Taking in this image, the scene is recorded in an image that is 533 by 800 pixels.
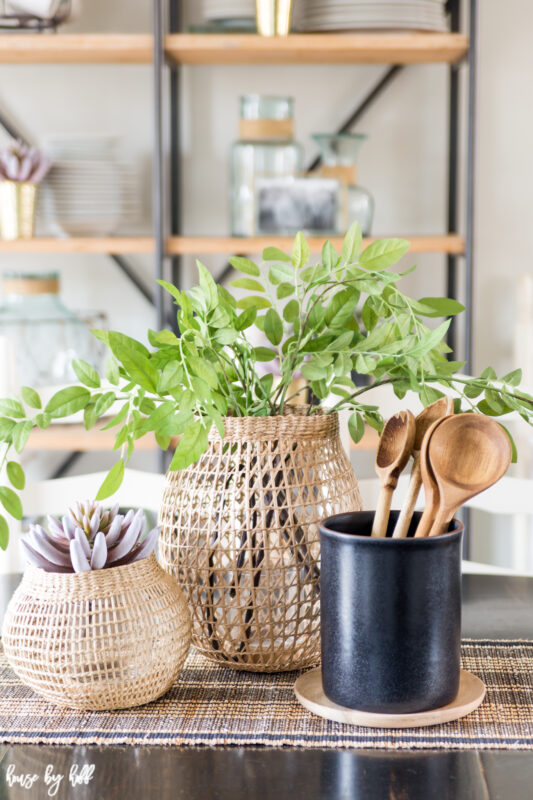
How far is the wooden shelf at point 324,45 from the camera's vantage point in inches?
70.7

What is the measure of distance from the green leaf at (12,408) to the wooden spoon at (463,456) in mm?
284

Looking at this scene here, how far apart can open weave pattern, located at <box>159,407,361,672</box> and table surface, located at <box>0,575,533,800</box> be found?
0.10 metres

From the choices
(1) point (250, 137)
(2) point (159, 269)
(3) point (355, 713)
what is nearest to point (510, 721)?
(3) point (355, 713)

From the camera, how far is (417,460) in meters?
0.60

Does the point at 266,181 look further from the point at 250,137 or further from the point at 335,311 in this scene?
the point at 335,311

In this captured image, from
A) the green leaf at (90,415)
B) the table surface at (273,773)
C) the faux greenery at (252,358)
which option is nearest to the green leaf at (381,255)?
the faux greenery at (252,358)

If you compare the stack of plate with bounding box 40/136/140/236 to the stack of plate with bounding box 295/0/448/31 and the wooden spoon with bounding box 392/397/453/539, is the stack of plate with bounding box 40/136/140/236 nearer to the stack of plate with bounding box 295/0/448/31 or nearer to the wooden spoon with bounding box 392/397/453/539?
the stack of plate with bounding box 295/0/448/31

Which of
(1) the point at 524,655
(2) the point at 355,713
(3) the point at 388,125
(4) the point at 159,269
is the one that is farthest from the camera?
(3) the point at 388,125

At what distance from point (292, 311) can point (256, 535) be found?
17 cm

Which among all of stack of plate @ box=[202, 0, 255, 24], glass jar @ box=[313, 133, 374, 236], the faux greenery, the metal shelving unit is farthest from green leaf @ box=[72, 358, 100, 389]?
stack of plate @ box=[202, 0, 255, 24]

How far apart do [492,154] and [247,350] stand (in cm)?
163

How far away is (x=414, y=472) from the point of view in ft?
1.97

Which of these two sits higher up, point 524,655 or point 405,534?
point 405,534

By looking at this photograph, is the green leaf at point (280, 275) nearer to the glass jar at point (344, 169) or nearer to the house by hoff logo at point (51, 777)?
the house by hoff logo at point (51, 777)
